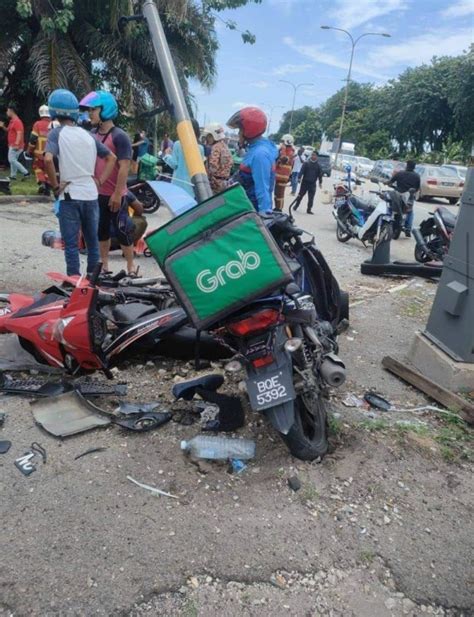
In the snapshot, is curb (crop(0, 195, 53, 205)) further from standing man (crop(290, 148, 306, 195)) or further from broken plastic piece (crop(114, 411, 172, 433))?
standing man (crop(290, 148, 306, 195))

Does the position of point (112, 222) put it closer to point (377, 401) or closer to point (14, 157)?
point (377, 401)

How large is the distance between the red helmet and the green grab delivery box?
2.08 m

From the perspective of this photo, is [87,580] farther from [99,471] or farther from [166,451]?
[166,451]

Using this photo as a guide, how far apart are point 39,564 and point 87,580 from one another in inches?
8.5

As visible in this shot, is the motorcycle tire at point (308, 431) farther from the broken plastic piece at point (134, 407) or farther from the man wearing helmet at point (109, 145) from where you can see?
the man wearing helmet at point (109, 145)

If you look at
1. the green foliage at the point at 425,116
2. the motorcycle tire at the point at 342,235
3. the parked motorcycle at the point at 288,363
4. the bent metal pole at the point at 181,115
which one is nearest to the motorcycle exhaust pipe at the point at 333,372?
the parked motorcycle at the point at 288,363

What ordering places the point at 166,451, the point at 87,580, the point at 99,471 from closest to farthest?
the point at 87,580 → the point at 99,471 → the point at 166,451

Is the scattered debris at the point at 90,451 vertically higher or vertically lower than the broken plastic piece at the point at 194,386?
lower

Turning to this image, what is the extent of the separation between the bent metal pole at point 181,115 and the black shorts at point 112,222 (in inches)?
55.9

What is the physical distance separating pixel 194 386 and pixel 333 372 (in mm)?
926

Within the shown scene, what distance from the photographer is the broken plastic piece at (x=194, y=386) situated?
3.15 meters

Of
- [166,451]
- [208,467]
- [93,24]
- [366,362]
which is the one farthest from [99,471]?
[93,24]

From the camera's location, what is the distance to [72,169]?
445cm

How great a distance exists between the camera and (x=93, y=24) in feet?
43.6
